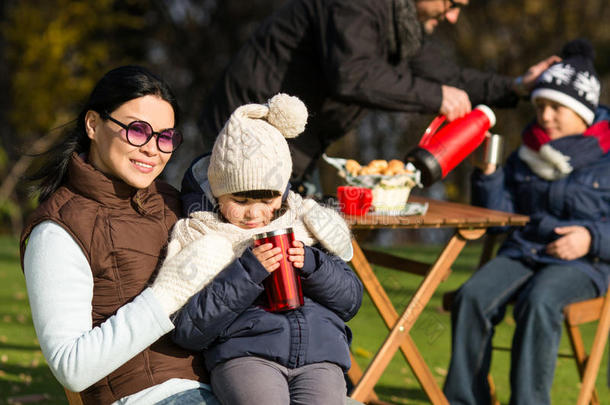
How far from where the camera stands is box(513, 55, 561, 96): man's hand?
3.67 meters

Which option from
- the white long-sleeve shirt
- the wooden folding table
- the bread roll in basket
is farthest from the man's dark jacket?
the white long-sleeve shirt

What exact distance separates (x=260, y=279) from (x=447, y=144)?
140 cm

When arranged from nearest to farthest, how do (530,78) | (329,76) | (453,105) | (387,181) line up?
(387,181) → (453,105) → (329,76) → (530,78)

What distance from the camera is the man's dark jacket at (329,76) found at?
10.8 feet

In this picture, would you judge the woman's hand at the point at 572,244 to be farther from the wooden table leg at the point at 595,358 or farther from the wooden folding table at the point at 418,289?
the wooden folding table at the point at 418,289

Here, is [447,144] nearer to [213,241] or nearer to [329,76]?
[329,76]

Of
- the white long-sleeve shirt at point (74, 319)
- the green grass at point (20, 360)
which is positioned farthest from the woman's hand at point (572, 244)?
the green grass at point (20, 360)

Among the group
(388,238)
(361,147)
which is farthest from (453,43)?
(388,238)

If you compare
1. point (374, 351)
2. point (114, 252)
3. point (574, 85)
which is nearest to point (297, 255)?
point (114, 252)

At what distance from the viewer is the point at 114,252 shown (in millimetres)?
1896

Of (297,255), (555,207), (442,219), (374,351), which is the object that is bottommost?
(374,351)

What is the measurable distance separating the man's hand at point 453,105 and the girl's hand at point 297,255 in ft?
4.81

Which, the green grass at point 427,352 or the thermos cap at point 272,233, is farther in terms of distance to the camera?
the green grass at point 427,352

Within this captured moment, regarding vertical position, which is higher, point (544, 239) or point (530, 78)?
point (530, 78)
